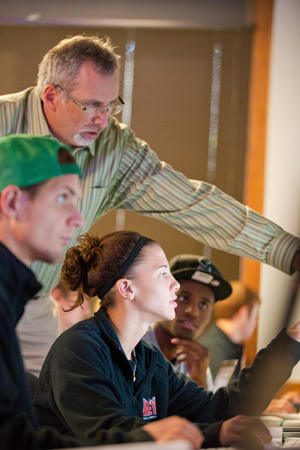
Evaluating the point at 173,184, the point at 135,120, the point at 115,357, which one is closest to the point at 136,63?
the point at 135,120

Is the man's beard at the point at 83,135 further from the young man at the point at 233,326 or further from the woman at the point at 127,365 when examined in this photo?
the young man at the point at 233,326

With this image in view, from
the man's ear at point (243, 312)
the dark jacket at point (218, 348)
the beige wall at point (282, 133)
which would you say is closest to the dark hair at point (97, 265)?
the dark jacket at point (218, 348)

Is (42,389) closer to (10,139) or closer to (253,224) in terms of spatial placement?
(10,139)

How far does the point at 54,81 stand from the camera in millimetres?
1311

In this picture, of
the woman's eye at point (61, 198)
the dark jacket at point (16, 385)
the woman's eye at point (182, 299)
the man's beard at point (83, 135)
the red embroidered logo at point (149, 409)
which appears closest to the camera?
the dark jacket at point (16, 385)

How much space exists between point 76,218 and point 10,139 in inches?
6.3

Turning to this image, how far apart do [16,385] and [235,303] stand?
205 centimetres

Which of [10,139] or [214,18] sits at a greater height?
[214,18]

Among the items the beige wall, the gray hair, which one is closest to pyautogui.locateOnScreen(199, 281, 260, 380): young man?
the beige wall

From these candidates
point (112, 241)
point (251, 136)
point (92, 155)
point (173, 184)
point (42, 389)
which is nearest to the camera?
point (42, 389)

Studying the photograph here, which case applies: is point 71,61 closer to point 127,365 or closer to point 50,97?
point 50,97

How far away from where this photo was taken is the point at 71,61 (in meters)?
1.30

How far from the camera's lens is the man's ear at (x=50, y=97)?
50.7 inches

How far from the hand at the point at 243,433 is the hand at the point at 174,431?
18 cm
